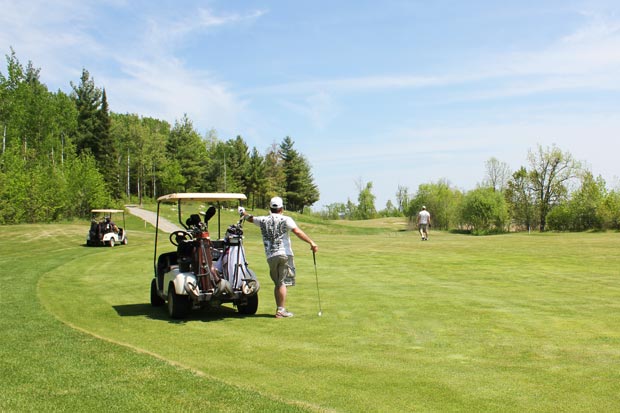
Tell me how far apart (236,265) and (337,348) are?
3278 mm

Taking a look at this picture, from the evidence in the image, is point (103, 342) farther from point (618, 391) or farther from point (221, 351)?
point (618, 391)

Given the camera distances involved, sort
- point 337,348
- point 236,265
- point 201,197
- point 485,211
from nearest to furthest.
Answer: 1. point 337,348
2. point 236,265
3. point 201,197
4. point 485,211

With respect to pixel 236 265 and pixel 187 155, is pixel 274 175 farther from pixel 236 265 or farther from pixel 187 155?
pixel 236 265

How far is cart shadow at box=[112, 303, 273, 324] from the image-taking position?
1062cm

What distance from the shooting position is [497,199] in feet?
A: 204

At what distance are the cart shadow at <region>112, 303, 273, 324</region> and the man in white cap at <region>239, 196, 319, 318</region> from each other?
64 cm

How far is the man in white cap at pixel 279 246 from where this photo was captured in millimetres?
10234

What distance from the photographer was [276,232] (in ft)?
33.6

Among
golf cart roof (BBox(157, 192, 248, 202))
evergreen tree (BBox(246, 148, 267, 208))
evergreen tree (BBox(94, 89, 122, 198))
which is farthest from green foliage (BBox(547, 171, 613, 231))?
evergreen tree (BBox(94, 89, 122, 198))

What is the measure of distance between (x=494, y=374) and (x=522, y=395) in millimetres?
767

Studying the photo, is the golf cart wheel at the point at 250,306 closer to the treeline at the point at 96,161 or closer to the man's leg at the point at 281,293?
the man's leg at the point at 281,293

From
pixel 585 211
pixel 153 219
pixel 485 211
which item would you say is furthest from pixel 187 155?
pixel 585 211

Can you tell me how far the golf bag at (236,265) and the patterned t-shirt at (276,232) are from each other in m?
0.51

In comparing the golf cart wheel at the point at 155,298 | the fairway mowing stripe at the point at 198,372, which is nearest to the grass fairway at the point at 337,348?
the fairway mowing stripe at the point at 198,372
